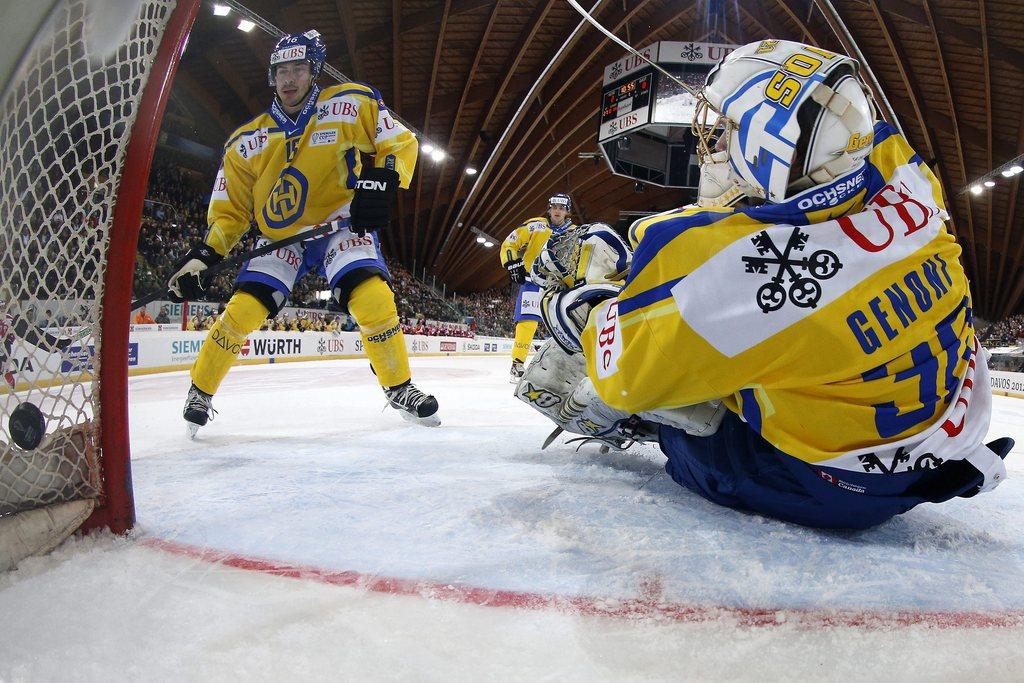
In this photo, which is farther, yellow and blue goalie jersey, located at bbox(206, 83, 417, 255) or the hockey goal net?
yellow and blue goalie jersey, located at bbox(206, 83, 417, 255)

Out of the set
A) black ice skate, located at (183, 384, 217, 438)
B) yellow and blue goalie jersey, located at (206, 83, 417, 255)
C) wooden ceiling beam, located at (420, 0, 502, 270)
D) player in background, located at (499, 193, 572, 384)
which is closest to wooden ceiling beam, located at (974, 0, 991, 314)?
wooden ceiling beam, located at (420, 0, 502, 270)

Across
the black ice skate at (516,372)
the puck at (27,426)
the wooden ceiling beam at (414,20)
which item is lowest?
the black ice skate at (516,372)

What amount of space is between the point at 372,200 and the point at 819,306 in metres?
1.95

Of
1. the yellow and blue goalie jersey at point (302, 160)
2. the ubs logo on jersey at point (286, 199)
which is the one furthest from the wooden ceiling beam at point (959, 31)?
the ubs logo on jersey at point (286, 199)

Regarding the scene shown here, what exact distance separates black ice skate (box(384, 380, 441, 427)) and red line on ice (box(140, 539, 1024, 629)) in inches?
68.3

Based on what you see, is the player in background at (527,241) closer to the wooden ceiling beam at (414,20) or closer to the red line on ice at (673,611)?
the red line on ice at (673,611)

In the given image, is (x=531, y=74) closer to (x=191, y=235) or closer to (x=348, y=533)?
(x=191, y=235)

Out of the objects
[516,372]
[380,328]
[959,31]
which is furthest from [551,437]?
[959,31]

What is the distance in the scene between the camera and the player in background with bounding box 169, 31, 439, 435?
2.59m

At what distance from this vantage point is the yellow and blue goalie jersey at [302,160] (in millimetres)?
2666

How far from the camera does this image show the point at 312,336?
978 centimetres

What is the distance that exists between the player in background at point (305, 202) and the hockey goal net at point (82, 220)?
1.43 metres

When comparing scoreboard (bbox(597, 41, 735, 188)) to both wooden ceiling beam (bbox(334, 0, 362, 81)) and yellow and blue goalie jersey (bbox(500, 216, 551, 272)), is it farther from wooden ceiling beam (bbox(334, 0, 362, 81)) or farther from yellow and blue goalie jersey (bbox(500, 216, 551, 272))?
wooden ceiling beam (bbox(334, 0, 362, 81))

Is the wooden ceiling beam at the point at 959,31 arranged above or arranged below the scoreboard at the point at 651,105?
above
